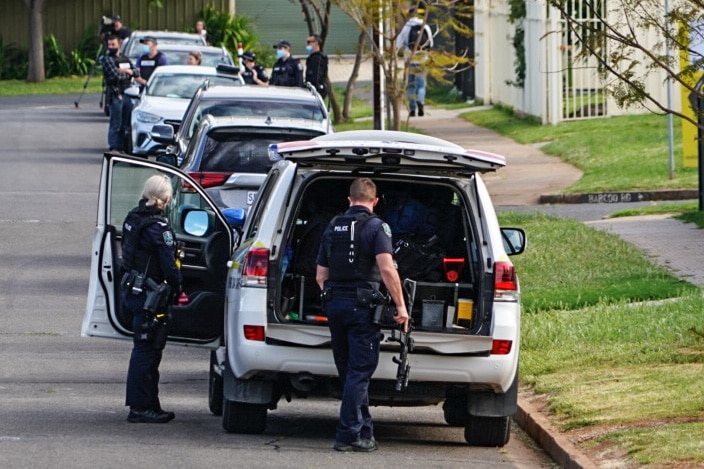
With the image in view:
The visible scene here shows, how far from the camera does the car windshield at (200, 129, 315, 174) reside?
50.3ft

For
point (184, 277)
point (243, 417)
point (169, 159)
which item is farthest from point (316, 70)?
→ point (243, 417)

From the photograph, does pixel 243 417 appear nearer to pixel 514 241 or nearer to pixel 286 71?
pixel 514 241

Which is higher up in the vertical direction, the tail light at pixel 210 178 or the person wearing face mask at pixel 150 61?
the person wearing face mask at pixel 150 61

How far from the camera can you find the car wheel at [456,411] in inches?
394

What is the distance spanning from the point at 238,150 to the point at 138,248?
16.5 ft

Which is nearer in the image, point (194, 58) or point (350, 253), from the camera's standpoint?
point (350, 253)

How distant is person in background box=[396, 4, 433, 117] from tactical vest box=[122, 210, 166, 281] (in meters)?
12.5

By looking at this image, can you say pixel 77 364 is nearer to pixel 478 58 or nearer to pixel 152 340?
pixel 152 340

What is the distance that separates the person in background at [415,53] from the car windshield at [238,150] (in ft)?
24.6

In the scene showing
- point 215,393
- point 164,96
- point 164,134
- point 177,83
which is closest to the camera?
point 215,393

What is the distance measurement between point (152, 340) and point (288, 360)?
4.71ft

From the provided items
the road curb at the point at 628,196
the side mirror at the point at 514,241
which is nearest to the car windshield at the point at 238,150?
the side mirror at the point at 514,241

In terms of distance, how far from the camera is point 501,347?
31.2 feet

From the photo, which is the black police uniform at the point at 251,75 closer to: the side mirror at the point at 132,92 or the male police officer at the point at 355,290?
the side mirror at the point at 132,92
